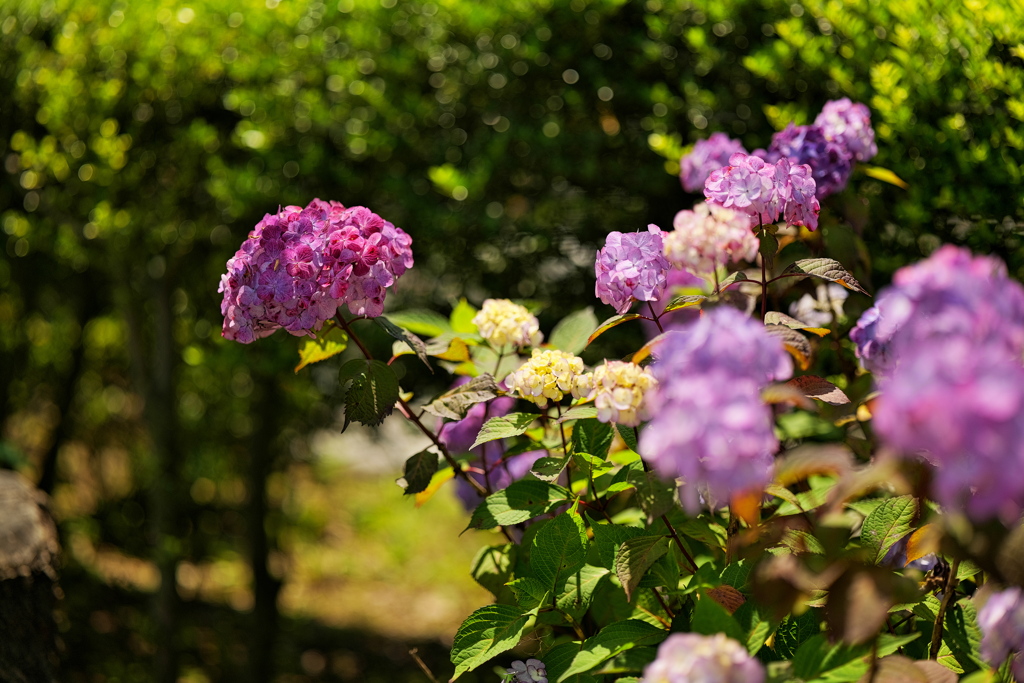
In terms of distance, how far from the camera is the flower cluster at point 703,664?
33.9 inches

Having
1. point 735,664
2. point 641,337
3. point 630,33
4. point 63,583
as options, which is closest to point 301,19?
point 630,33

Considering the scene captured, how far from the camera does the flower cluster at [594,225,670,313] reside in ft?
4.31

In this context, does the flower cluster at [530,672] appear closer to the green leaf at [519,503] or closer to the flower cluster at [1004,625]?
the green leaf at [519,503]

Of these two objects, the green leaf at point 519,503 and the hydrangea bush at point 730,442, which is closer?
the hydrangea bush at point 730,442

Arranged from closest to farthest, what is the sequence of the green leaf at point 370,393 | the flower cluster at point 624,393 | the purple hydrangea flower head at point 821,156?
1. the flower cluster at point 624,393
2. the green leaf at point 370,393
3. the purple hydrangea flower head at point 821,156

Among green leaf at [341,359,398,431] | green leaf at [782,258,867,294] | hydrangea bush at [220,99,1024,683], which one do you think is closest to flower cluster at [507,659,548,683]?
Result: hydrangea bush at [220,99,1024,683]

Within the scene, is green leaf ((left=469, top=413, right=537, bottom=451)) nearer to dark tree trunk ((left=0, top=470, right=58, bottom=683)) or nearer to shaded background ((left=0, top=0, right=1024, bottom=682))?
shaded background ((left=0, top=0, right=1024, bottom=682))

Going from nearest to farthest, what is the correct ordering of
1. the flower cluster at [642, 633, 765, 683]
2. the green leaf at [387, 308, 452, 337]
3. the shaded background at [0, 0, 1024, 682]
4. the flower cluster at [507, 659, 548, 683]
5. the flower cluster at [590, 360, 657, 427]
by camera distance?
the flower cluster at [642, 633, 765, 683] → the flower cluster at [590, 360, 657, 427] → the flower cluster at [507, 659, 548, 683] → the green leaf at [387, 308, 452, 337] → the shaded background at [0, 0, 1024, 682]

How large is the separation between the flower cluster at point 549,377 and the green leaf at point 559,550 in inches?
7.6

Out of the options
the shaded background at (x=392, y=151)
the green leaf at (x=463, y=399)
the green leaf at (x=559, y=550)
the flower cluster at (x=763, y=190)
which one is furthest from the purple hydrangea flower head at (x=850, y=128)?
the green leaf at (x=559, y=550)

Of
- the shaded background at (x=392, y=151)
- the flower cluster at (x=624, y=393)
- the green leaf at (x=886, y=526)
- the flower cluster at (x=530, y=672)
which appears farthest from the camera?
the shaded background at (x=392, y=151)

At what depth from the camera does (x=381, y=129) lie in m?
2.83

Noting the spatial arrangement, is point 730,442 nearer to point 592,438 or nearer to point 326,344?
point 592,438

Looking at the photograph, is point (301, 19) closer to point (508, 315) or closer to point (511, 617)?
point (508, 315)
